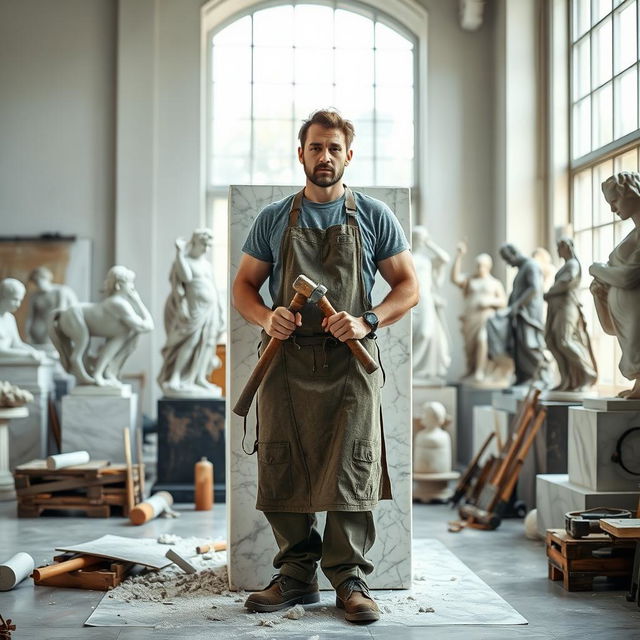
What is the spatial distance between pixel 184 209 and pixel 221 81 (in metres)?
1.92

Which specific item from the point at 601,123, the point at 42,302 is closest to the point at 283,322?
the point at 601,123

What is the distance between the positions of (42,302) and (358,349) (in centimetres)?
772

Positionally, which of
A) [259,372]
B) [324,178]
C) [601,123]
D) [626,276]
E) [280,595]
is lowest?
[280,595]

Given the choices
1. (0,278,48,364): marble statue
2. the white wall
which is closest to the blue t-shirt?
(0,278,48,364): marble statue

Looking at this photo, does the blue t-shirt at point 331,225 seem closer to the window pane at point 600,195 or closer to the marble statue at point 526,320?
the marble statue at point 526,320

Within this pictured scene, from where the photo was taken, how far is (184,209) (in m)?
12.1

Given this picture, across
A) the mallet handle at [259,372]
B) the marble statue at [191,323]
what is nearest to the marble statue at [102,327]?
the marble statue at [191,323]

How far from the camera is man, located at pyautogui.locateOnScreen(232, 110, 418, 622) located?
3.99m

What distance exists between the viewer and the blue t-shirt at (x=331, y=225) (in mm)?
4156

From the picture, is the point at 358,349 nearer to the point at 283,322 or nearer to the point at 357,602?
the point at 283,322

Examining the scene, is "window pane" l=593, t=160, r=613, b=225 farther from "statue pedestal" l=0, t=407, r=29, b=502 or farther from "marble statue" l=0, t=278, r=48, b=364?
"statue pedestal" l=0, t=407, r=29, b=502

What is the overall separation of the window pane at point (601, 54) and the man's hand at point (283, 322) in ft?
24.1

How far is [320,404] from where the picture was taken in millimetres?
4020

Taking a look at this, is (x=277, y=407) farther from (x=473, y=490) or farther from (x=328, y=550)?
(x=473, y=490)
